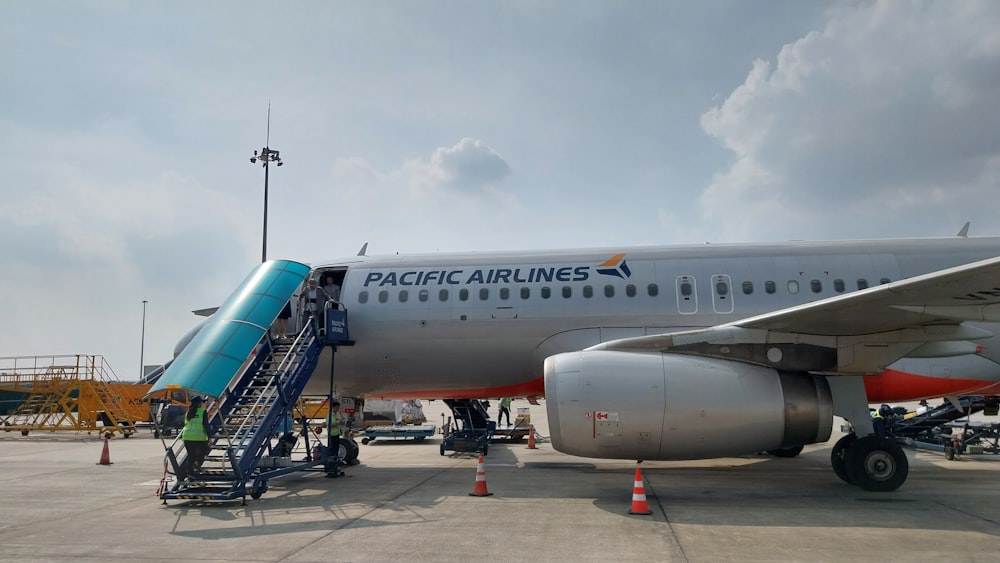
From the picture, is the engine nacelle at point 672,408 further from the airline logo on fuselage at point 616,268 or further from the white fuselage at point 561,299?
the airline logo on fuselage at point 616,268

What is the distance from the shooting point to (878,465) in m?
9.62

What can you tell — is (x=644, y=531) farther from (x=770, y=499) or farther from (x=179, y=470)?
(x=179, y=470)

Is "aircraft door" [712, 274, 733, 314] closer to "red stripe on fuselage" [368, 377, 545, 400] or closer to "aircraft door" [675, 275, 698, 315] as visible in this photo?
"aircraft door" [675, 275, 698, 315]

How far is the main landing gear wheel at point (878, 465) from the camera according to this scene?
9.55m

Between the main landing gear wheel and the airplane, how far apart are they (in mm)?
21

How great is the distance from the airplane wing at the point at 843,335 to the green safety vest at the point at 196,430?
5.96m

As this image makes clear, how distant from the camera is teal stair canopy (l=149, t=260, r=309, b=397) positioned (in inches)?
370

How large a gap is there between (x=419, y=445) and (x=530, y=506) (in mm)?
11386

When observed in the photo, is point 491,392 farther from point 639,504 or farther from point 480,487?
point 639,504

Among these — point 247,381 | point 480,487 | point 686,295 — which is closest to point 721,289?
point 686,295

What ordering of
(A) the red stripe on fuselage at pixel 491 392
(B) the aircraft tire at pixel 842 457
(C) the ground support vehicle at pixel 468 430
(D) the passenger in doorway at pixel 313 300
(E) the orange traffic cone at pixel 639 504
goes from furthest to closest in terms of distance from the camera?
(C) the ground support vehicle at pixel 468 430 → (A) the red stripe on fuselage at pixel 491 392 → (D) the passenger in doorway at pixel 313 300 → (B) the aircraft tire at pixel 842 457 → (E) the orange traffic cone at pixel 639 504

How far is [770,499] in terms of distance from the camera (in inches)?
361

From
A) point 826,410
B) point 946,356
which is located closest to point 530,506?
point 826,410

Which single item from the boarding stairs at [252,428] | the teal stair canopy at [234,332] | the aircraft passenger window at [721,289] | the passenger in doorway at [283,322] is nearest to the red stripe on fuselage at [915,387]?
the aircraft passenger window at [721,289]
